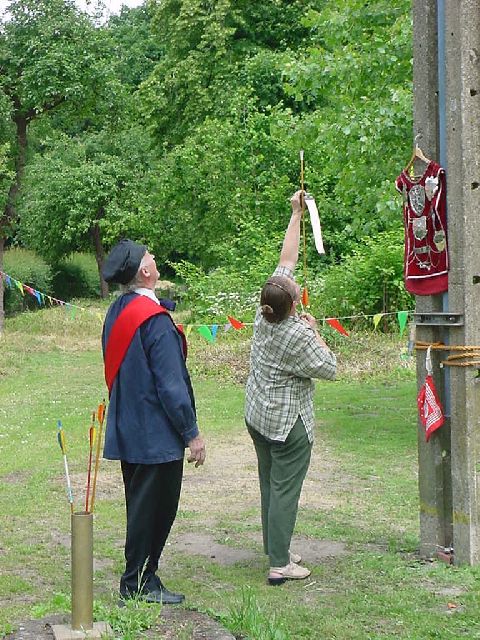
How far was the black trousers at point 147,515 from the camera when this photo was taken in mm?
5699

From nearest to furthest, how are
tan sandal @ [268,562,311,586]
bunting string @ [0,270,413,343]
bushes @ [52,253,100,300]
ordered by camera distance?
tan sandal @ [268,562,311,586]
bunting string @ [0,270,413,343]
bushes @ [52,253,100,300]

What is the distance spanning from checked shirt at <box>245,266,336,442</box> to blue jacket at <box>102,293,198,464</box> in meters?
0.71

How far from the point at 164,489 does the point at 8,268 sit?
107ft

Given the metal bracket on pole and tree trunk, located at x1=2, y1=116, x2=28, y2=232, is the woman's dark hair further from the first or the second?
tree trunk, located at x1=2, y1=116, x2=28, y2=232

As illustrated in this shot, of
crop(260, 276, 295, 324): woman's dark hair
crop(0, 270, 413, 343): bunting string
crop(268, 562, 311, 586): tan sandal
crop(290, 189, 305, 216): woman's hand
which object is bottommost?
crop(268, 562, 311, 586): tan sandal

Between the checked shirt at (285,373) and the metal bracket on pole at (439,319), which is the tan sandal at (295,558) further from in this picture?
the metal bracket on pole at (439,319)

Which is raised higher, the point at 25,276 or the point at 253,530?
the point at 25,276

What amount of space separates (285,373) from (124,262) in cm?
121

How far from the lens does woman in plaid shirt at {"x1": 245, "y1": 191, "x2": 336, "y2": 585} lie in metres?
6.18

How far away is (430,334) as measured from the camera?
6.46 metres

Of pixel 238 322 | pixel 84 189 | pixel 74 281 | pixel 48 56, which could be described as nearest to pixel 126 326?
pixel 238 322

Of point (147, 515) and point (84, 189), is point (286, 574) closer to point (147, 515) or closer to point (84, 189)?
point (147, 515)

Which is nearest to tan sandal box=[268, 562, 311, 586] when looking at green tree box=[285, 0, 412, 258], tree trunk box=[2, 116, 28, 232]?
green tree box=[285, 0, 412, 258]

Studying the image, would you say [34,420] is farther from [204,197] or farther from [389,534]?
[204,197]
